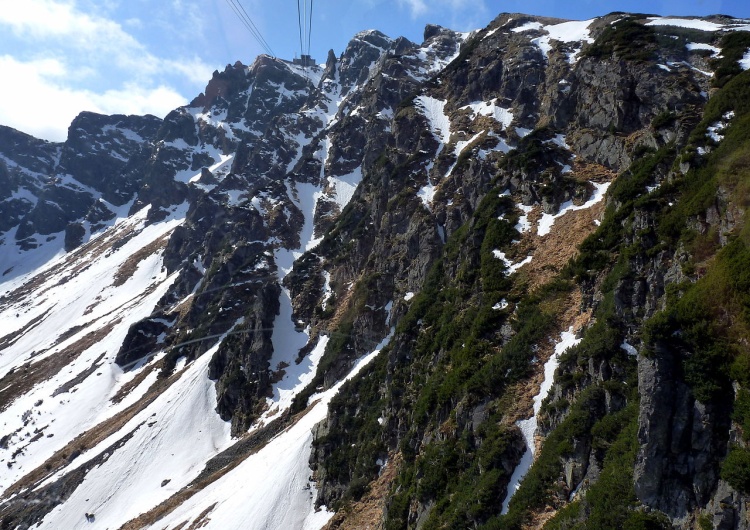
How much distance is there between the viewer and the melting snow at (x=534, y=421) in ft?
51.6

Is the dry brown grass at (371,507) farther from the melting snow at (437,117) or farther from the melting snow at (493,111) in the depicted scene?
the melting snow at (493,111)

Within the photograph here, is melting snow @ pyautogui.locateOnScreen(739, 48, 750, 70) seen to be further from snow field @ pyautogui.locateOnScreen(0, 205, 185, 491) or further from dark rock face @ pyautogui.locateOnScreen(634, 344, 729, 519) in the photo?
snow field @ pyautogui.locateOnScreen(0, 205, 185, 491)

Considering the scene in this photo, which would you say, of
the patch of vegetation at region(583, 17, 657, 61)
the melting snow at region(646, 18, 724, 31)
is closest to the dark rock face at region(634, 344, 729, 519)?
the patch of vegetation at region(583, 17, 657, 61)

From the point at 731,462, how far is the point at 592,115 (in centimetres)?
3881

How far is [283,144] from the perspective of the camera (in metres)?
139

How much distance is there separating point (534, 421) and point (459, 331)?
943cm

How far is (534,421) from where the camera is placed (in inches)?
684

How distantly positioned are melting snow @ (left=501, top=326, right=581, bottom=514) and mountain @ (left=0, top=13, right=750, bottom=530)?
0.11 m

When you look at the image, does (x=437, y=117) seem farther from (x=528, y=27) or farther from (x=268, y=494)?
(x=268, y=494)

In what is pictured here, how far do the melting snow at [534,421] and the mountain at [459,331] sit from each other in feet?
0.36

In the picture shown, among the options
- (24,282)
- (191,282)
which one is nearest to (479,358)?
(191,282)

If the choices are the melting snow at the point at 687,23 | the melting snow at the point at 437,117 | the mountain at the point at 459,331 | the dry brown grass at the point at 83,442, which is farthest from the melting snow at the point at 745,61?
the dry brown grass at the point at 83,442

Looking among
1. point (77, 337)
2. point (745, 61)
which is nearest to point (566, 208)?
point (745, 61)

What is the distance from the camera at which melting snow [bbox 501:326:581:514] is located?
1573cm
